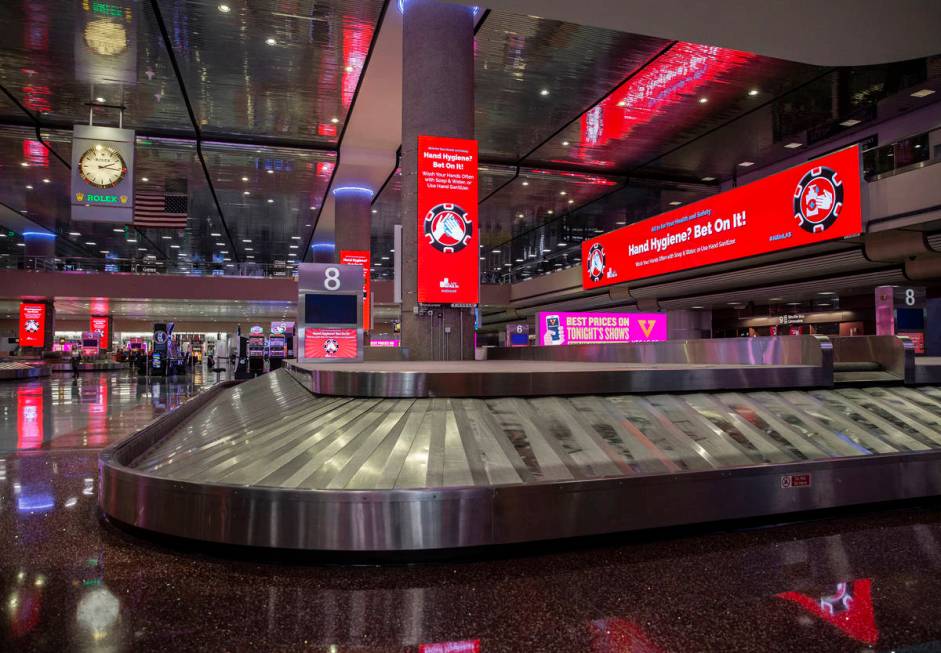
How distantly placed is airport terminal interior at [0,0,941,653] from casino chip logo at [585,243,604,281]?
21 cm

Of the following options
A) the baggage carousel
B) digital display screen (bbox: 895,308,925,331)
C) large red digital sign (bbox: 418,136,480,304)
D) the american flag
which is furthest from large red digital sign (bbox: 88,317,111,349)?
digital display screen (bbox: 895,308,925,331)

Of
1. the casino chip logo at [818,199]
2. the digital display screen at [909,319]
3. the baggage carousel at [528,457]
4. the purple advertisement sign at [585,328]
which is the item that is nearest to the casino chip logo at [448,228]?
the purple advertisement sign at [585,328]

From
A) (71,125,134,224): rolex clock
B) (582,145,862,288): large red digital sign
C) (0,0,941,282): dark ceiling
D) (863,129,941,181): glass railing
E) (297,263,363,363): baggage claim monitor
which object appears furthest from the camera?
(71,125,134,224): rolex clock

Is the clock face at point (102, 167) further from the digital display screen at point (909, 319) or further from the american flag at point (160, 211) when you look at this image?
the digital display screen at point (909, 319)

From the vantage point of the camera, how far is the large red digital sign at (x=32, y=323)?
30.2 metres

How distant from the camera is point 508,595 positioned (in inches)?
93.8

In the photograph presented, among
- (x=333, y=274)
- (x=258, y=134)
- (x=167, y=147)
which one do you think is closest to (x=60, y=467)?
(x=333, y=274)

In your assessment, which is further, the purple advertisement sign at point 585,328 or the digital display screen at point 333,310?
the purple advertisement sign at point 585,328

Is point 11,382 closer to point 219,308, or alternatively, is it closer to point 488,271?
point 219,308

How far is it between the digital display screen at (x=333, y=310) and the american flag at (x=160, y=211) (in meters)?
8.72

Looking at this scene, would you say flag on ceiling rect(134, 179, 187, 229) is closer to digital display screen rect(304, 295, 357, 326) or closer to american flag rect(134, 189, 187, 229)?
american flag rect(134, 189, 187, 229)

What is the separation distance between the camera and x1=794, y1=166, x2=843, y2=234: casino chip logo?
1012 cm

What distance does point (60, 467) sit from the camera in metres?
5.15

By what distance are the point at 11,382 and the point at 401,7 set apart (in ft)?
67.0
